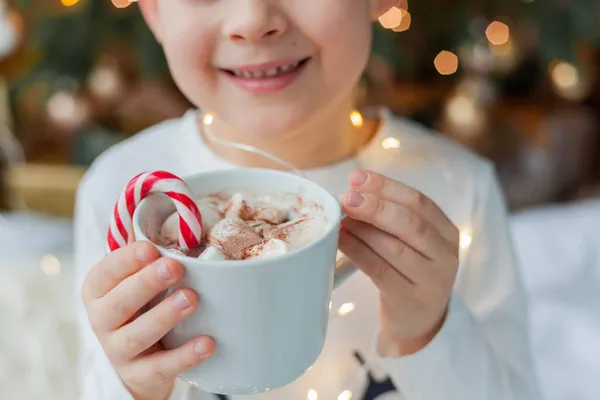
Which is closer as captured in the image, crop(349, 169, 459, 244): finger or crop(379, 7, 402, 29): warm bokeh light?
crop(349, 169, 459, 244): finger

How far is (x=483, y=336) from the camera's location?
77 cm

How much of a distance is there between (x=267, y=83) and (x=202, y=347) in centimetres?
27

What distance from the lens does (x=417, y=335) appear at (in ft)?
2.13

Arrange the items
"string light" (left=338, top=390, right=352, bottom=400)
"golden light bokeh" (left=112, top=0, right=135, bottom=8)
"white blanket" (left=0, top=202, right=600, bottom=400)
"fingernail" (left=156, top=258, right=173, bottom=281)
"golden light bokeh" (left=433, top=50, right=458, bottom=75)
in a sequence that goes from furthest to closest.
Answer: "golden light bokeh" (left=433, top=50, right=458, bottom=75), "golden light bokeh" (left=112, top=0, right=135, bottom=8), "white blanket" (left=0, top=202, right=600, bottom=400), "string light" (left=338, top=390, right=352, bottom=400), "fingernail" (left=156, top=258, right=173, bottom=281)

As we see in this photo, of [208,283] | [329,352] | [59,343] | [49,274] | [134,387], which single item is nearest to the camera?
[208,283]

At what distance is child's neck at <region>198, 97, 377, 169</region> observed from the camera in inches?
29.8

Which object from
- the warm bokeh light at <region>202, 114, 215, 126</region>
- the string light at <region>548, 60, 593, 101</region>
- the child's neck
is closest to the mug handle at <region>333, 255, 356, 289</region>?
the child's neck

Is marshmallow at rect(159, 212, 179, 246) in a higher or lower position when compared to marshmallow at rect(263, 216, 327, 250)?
lower

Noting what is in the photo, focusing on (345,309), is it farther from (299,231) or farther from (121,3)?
(121,3)

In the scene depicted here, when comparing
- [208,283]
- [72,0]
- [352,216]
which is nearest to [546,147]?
[72,0]

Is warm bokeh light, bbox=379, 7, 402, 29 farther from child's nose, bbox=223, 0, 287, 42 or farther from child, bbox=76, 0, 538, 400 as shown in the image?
child's nose, bbox=223, 0, 287, 42

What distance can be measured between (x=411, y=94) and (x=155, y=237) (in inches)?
61.9

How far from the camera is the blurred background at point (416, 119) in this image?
1149mm

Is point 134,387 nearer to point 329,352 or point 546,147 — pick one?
point 329,352
